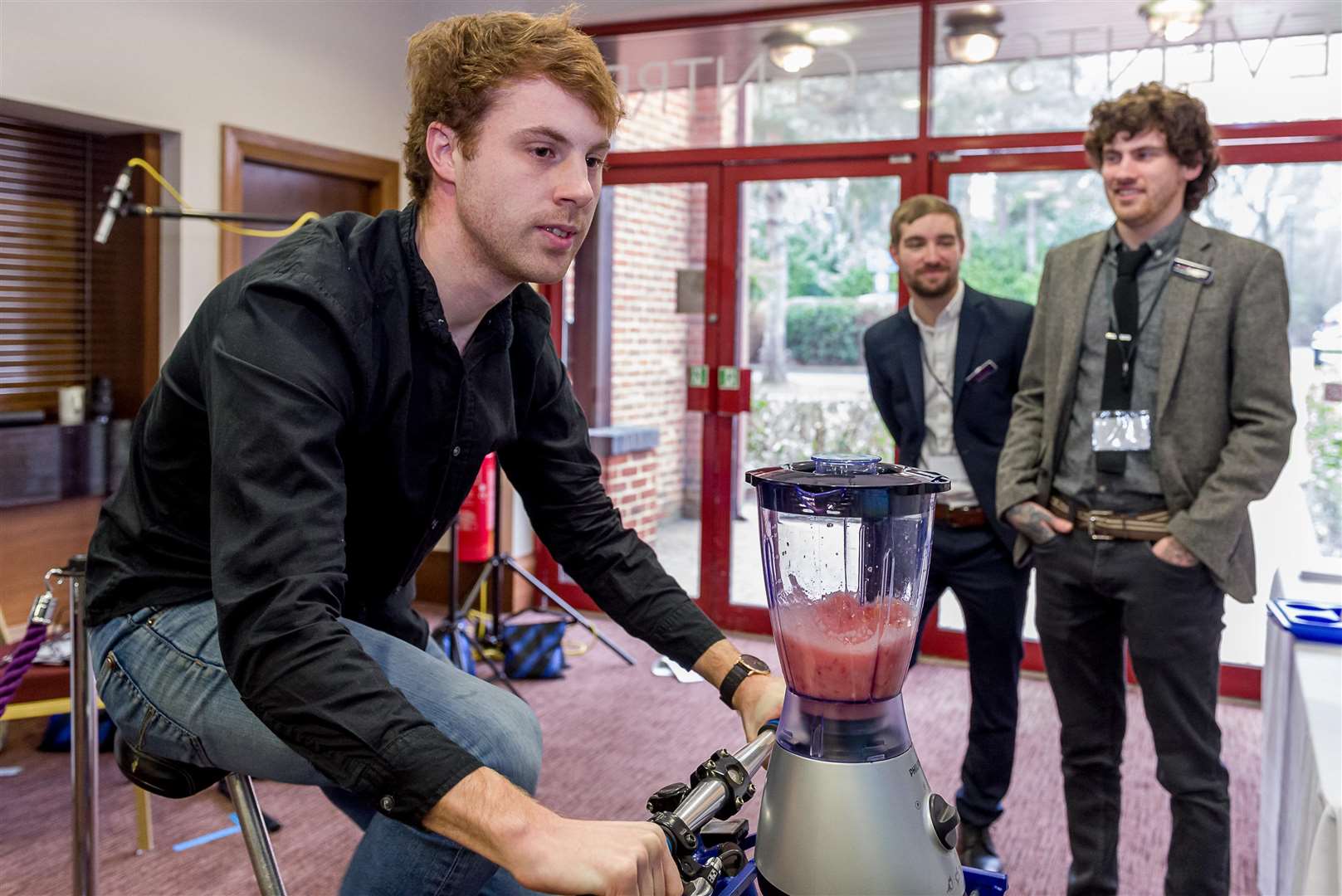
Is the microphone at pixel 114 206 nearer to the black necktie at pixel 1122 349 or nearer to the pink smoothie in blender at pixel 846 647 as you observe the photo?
the black necktie at pixel 1122 349

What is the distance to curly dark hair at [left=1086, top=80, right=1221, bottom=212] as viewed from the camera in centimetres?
232

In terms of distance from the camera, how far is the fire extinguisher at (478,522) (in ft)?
15.7

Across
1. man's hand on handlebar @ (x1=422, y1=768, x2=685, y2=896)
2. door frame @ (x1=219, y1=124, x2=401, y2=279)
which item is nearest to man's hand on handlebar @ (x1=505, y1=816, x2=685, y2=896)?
man's hand on handlebar @ (x1=422, y1=768, x2=685, y2=896)

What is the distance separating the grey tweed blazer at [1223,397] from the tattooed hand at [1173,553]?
0.09 ft

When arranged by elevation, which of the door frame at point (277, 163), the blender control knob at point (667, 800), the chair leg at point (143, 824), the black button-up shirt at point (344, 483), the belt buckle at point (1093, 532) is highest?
the door frame at point (277, 163)

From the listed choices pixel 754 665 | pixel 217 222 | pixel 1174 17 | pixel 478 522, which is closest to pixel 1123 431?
pixel 754 665

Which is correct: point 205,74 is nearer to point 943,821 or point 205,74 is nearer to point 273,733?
point 273,733

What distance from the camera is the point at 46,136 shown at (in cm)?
406

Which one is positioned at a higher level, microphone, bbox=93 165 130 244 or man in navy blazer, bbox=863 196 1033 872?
microphone, bbox=93 165 130 244

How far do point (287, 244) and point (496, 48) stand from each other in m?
0.32

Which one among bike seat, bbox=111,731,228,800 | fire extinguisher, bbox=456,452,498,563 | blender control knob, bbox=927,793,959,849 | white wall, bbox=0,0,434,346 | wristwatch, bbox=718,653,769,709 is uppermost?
white wall, bbox=0,0,434,346

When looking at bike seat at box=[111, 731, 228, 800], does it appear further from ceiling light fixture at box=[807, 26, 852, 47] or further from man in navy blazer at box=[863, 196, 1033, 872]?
ceiling light fixture at box=[807, 26, 852, 47]

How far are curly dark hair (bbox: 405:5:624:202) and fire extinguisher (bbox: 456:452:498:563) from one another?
11.2 feet

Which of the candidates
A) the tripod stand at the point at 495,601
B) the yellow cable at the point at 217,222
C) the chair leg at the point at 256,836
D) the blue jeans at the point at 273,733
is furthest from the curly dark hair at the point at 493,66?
the tripod stand at the point at 495,601
